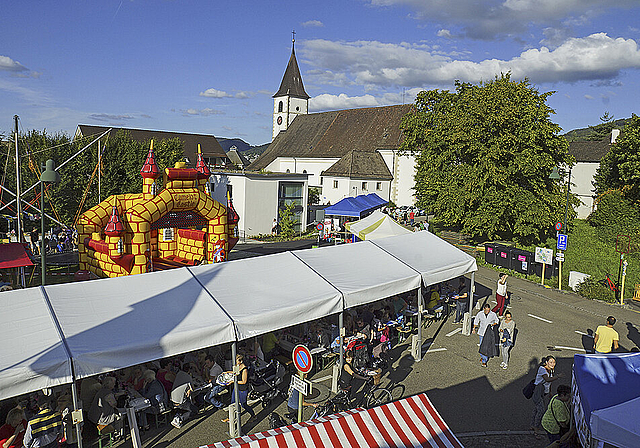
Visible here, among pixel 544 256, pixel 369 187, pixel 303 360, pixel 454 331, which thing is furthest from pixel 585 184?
pixel 303 360

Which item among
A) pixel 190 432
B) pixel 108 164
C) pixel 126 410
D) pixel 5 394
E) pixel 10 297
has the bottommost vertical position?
pixel 190 432

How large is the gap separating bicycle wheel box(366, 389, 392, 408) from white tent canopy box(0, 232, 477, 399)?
182cm

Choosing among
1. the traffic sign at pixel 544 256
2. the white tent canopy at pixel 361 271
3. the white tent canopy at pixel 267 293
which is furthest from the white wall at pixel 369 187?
the white tent canopy at pixel 267 293

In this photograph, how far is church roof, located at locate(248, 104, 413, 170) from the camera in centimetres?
5359

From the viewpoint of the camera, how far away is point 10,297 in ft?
25.6

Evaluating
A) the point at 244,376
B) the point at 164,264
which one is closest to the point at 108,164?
the point at 164,264

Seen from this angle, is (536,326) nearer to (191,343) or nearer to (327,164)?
(191,343)

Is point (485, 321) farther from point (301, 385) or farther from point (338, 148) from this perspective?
point (338, 148)

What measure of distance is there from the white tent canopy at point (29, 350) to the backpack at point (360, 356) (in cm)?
557

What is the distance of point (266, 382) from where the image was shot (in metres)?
9.32

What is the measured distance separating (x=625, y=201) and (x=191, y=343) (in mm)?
39263

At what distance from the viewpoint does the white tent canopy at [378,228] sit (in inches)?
781

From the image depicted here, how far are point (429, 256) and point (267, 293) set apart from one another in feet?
19.3

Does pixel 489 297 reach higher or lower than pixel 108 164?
lower
